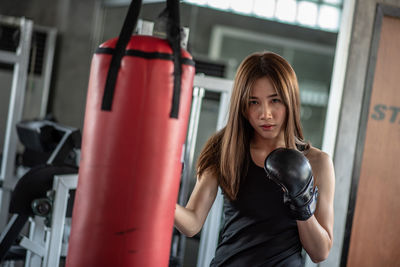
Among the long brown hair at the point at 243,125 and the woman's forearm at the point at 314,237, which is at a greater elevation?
the long brown hair at the point at 243,125

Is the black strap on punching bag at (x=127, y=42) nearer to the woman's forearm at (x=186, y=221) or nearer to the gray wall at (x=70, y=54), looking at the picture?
the woman's forearm at (x=186, y=221)

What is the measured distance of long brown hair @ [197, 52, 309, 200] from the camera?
1.57 m

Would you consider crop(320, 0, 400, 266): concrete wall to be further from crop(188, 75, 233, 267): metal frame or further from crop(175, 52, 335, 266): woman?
crop(175, 52, 335, 266): woman

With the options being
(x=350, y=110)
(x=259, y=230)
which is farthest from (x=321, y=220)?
(x=350, y=110)

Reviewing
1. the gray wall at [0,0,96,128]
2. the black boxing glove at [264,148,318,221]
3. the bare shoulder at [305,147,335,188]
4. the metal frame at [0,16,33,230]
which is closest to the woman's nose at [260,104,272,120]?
the black boxing glove at [264,148,318,221]

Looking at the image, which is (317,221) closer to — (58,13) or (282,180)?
(282,180)

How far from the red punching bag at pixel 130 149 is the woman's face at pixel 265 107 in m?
0.41

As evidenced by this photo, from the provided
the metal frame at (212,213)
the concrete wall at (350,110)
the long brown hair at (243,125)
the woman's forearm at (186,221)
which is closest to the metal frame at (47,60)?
the metal frame at (212,213)

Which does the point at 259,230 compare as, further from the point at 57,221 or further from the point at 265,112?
the point at 57,221

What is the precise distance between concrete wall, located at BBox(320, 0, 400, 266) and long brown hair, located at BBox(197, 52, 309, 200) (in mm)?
1126

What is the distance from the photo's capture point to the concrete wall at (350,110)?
2719 mm

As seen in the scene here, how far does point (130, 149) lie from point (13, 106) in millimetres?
3271

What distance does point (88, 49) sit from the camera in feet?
21.3

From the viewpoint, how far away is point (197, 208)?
1701 mm
